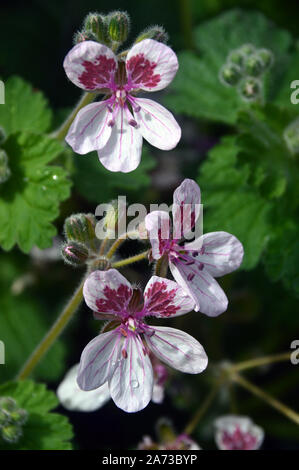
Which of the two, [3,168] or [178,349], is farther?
[3,168]

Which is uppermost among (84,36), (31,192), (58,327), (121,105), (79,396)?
(84,36)

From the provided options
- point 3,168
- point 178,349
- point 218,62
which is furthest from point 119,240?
point 218,62

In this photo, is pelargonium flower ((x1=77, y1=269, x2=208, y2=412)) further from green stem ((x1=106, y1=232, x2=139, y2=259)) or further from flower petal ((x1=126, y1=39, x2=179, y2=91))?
flower petal ((x1=126, y1=39, x2=179, y2=91))

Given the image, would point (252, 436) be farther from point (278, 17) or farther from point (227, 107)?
point (278, 17)

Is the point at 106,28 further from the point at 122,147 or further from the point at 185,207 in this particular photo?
the point at 185,207

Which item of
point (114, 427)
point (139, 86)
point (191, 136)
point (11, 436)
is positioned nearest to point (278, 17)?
point (191, 136)

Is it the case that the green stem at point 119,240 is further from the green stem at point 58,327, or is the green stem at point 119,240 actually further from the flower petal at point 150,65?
the flower petal at point 150,65

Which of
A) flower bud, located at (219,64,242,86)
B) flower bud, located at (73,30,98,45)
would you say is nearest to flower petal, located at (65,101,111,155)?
flower bud, located at (73,30,98,45)
